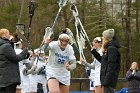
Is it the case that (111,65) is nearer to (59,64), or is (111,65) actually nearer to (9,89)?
(59,64)

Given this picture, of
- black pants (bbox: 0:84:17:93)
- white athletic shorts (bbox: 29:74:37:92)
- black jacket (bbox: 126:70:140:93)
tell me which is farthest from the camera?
black jacket (bbox: 126:70:140:93)

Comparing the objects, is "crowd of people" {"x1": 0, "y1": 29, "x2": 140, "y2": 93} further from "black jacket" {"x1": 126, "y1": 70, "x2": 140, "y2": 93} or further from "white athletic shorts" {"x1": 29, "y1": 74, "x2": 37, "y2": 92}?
"black jacket" {"x1": 126, "y1": 70, "x2": 140, "y2": 93}

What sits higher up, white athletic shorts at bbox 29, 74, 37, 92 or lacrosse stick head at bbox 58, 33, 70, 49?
lacrosse stick head at bbox 58, 33, 70, 49

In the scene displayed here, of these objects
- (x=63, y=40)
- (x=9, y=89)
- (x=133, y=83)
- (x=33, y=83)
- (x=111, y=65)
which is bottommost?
(x=133, y=83)

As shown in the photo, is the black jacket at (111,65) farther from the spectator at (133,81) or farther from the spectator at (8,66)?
the spectator at (133,81)

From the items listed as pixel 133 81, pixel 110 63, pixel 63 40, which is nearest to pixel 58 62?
pixel 63 40

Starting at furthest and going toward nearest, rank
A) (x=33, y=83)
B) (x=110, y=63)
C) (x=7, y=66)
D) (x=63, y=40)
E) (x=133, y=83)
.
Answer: (x=133, y=83) → (x=33, y=83) → (x=63, y=40) → (x=7, y=66) → (x=110, y=63)

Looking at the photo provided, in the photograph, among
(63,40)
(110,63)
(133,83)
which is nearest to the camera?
(110,63)

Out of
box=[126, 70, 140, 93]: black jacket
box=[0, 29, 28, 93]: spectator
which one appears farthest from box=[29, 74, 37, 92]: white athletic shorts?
box=[0, 29, 28, 93]: spectator

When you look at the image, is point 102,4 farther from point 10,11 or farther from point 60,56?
point 60,56

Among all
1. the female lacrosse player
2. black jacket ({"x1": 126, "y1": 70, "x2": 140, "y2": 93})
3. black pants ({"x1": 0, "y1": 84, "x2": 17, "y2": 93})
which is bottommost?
black jacket ({"x1": 126, "y1": 70, "x2": 140, "y2": 93})

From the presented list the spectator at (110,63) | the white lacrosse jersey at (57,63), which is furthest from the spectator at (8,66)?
the spectator at (110,63)

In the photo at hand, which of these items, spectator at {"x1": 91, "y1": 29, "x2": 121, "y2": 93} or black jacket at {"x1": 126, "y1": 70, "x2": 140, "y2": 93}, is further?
black jacket at {"x1": 126, "y1": 70, "x2": 140, "y2": 93}

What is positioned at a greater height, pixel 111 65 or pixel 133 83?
pixel 111 65
